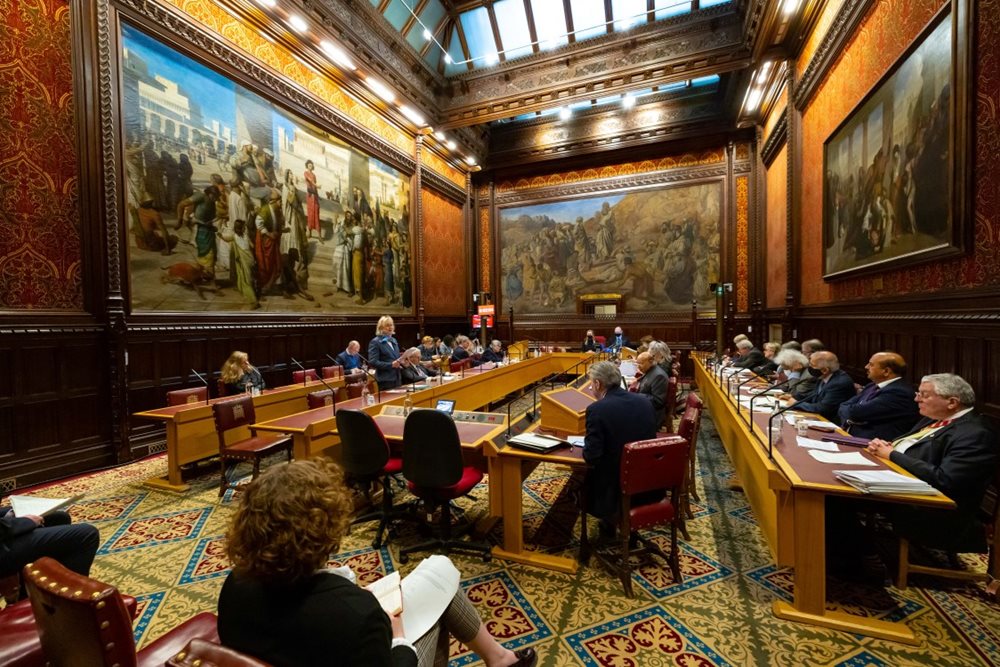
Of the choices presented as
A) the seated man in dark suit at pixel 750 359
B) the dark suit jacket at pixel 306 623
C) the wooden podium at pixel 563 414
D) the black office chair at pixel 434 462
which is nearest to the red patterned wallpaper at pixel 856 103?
the seated man in dark suit at pixel 750 359

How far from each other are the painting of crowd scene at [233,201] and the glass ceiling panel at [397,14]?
3.02 metres

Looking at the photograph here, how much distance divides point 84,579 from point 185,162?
703 cm

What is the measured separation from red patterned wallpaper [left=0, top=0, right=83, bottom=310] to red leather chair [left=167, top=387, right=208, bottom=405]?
5.11 feet

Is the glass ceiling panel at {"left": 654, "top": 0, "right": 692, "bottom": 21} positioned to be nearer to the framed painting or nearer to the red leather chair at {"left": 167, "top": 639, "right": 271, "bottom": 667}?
the framed painting

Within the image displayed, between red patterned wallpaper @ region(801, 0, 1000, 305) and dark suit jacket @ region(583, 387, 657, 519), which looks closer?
dark suit jacket @ region(583, 387, 657, 519)

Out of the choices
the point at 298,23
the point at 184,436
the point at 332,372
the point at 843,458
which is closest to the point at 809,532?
the point at 843,458

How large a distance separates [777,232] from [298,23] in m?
10.2

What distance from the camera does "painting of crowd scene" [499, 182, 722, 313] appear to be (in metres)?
12.8

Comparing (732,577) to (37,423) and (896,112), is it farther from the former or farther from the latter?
(37,423)

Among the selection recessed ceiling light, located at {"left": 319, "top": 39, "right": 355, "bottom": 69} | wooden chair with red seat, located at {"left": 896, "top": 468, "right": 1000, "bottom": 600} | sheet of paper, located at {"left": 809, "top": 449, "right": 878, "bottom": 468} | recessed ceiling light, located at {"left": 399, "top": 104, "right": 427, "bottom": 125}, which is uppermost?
recessed ceiling light, located at {"left": 319, "top": 39, "right": 355, "bottom": 69}

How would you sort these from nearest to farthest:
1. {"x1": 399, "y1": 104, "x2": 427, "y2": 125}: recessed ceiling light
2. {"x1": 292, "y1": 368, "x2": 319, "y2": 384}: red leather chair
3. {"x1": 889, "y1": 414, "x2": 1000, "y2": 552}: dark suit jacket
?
{"x1": 889, "y1": 414, "x2": 1000, "y2": 552}: dark suit jacket → {"x1": 292, "y1": 368, "x2": 319, "y2": 384}: red leather chair → {"x1": 399, "y1": 104, "x2": 427, "y2": 125}: recessed ceiling light

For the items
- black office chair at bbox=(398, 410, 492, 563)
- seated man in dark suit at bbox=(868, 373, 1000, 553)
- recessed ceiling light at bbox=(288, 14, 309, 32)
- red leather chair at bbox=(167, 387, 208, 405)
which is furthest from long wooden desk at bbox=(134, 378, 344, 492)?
recessed ceiling light at bbox=(288, 14, 309, 32)

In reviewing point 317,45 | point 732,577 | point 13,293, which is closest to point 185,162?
point 13,293

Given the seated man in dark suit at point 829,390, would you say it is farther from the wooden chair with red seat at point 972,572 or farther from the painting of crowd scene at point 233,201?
the painting of crowd scene at point 233,201
